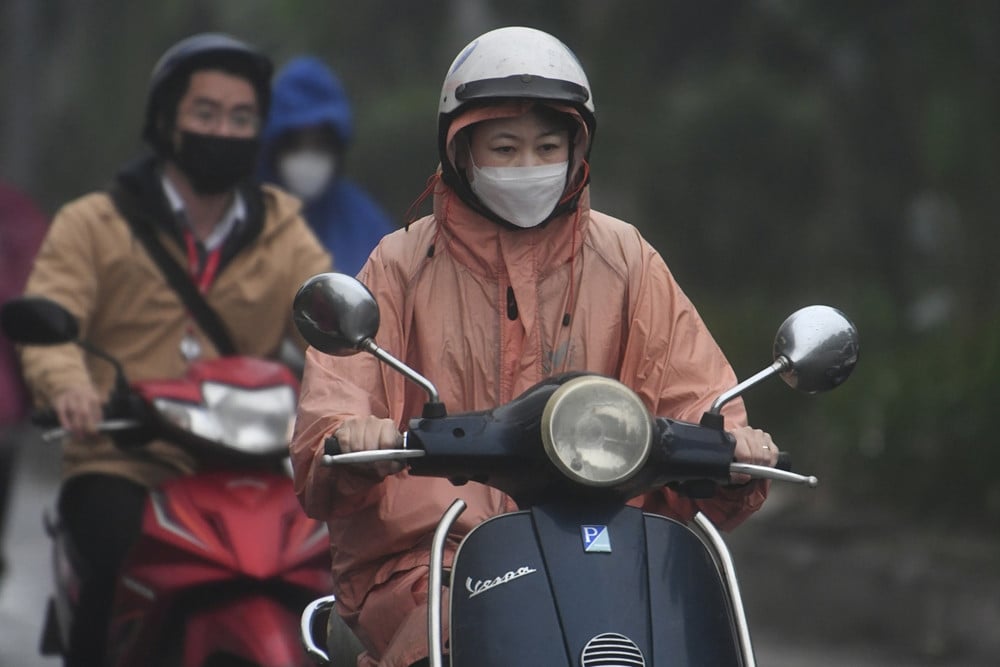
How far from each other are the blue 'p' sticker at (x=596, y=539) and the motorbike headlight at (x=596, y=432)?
0.41 ft

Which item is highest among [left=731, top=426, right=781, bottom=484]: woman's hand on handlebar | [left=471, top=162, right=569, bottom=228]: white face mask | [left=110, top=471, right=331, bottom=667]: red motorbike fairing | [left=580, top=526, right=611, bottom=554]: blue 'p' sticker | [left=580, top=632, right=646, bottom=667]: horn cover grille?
[left=471, top=162, right=569, bottom=228]: white face mask

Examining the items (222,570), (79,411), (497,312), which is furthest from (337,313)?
(79,411)

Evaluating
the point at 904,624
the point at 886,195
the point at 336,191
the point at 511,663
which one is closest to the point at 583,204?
the point at 511,663

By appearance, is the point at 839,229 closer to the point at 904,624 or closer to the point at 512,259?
the point at 904,624

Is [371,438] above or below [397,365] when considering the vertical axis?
below

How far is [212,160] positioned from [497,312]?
7.00 ft

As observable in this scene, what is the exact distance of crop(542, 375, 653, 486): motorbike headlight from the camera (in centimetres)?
307

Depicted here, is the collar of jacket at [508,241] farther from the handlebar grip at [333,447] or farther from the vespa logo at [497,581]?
the vespa logo at [497,581]

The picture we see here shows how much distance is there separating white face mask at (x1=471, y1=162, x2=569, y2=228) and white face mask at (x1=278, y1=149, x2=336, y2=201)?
4.10 m

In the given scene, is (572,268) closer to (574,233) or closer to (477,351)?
(574,233)

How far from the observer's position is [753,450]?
3.39 metres

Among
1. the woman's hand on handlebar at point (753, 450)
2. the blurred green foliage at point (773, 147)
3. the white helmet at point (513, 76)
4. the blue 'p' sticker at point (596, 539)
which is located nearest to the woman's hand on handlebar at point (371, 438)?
the blue 'p' sticker at point (596, 539)

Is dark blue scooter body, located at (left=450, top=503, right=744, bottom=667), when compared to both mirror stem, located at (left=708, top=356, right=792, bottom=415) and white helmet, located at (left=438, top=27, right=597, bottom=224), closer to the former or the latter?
mirror stem, located at (left=708, top=356, right=792, bottom=415)

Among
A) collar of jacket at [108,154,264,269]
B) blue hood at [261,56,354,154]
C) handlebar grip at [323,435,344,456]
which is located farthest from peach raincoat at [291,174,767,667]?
blue hood at [261,56,354,154]
